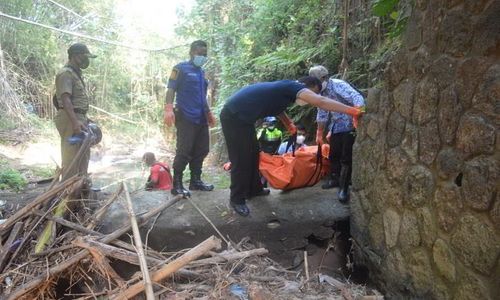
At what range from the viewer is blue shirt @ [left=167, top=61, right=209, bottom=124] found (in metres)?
4.99

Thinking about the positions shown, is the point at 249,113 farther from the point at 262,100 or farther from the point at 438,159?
the point at 438,159

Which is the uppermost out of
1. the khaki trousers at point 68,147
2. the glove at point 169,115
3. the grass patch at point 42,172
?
the glove at point 169,115

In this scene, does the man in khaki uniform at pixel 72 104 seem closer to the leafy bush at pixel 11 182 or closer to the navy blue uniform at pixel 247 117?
the navy blue uniform at pixel 247 117

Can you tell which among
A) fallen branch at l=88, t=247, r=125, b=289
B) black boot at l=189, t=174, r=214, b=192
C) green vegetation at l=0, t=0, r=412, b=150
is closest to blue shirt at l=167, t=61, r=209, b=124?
black boot at l=189, t=174, r=214, b=192

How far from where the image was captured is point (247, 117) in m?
4.49

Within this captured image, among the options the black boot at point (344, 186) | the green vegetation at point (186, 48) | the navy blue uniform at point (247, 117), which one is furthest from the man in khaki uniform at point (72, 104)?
the green vegetation at point (186, 48)

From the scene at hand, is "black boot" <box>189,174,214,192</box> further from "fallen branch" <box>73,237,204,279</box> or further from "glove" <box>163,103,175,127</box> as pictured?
"fallen branch" <box>73,237,204,279</box>

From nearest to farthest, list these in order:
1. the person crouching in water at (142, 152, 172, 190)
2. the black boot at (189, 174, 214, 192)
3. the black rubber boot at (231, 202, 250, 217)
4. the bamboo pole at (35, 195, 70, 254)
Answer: the bamboo pole at (35, 195, 70, 254) < the black rubber boot at (231, 202, 250, 217) < the black boot at (189, 174, 214, 192) < the person crouching in water at (142, 152, 172, 190)

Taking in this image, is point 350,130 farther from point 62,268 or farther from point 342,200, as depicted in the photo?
point 62,268

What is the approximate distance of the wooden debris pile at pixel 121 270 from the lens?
343cm

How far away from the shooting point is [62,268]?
3523mm

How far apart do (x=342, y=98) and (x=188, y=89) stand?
1845 millimetres

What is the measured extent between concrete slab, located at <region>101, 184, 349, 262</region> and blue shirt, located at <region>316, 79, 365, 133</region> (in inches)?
34.0

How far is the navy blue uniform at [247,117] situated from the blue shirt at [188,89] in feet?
1.84
